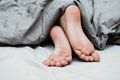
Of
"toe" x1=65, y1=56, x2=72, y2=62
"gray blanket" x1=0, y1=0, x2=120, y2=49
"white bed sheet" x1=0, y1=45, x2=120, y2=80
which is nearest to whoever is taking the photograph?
"white bed sheet" x1=0, y1=45, x2=120, y2=80

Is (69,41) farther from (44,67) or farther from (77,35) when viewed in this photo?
(44,67)

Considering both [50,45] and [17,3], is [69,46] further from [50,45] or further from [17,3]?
[17,3]

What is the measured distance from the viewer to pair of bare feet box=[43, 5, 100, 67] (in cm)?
87

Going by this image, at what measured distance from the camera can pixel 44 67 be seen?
0.82 metres

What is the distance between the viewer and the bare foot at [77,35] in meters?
0.89

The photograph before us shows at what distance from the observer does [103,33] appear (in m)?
1.00

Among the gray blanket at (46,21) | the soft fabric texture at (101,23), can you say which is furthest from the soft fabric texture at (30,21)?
the soft fabric texture at (101,23)

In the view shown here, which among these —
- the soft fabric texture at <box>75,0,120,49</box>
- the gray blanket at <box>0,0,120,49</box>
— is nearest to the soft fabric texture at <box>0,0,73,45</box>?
the gray blanket at <box>0,0,120,49</box>

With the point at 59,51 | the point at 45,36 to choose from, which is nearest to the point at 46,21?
the point at 45,36

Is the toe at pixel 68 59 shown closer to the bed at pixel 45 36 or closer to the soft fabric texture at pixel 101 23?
the bed at pixel 45 36

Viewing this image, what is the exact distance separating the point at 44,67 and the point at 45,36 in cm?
21

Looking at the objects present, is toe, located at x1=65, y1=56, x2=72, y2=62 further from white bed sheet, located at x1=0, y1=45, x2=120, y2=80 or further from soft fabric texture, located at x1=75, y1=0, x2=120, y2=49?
soft fabric texture, located at x1=75, y1=0, x2=120, y2=49

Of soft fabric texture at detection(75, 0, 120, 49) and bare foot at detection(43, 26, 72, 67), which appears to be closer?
bare foot at detection(43, 26, 72, 67)

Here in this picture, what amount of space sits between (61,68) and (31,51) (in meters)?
0.17
